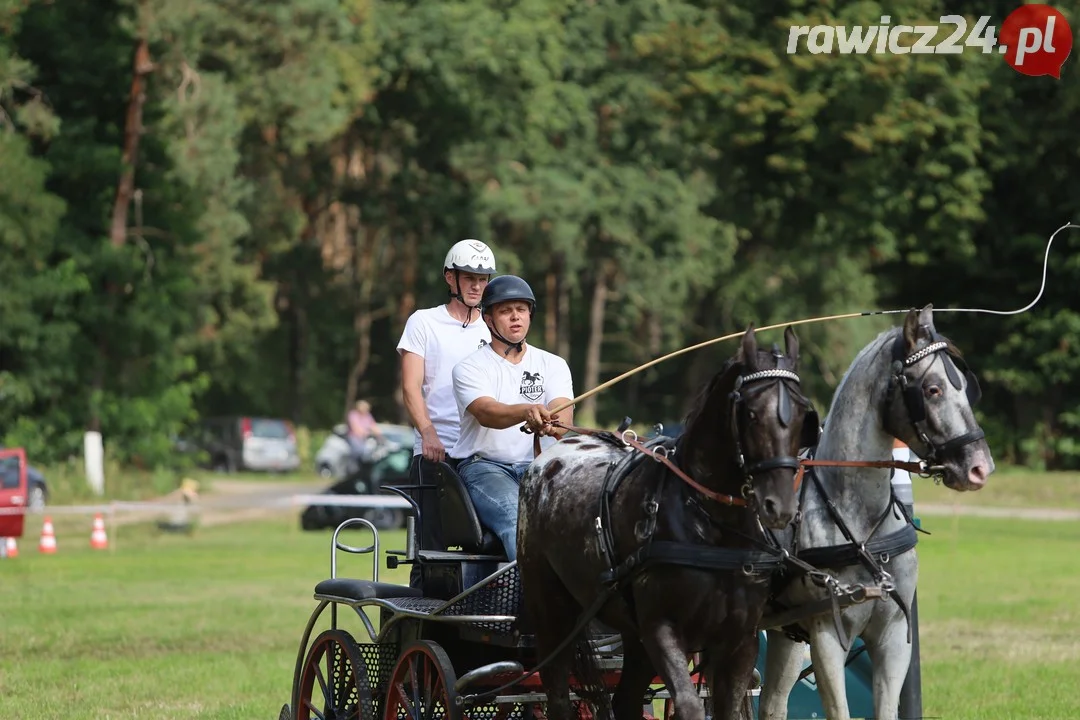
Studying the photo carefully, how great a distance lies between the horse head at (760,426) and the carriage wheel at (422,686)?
5.42 ft

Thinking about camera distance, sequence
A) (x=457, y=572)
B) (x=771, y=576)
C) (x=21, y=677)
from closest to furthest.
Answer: (x=771, y=576) → (x=457, y=572) → (x=21, y=677)

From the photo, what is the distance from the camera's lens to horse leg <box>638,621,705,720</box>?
662 centimetres

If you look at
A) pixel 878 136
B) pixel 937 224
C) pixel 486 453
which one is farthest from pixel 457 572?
pixel 937 224

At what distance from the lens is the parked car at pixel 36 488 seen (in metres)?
33.0

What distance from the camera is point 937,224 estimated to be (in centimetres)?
3950

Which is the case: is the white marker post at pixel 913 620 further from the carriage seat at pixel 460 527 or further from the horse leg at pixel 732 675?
the carriage seat at pixel 460 527

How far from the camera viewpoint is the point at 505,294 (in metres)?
8.11

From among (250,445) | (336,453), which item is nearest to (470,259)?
(336,453)

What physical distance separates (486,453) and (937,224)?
32359mm

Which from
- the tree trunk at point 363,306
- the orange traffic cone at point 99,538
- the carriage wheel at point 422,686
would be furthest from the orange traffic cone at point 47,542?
the tree trunk at point 363,306

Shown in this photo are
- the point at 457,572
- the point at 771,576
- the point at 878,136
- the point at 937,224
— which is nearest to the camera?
the point at 771,576

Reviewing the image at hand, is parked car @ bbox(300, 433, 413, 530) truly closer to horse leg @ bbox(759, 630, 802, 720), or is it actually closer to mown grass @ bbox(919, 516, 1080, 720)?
mown grass @ bbox(919, 516, 1080, 720)

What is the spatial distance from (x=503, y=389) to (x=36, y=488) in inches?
1069

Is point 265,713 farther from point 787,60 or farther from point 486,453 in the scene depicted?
point 787,60
